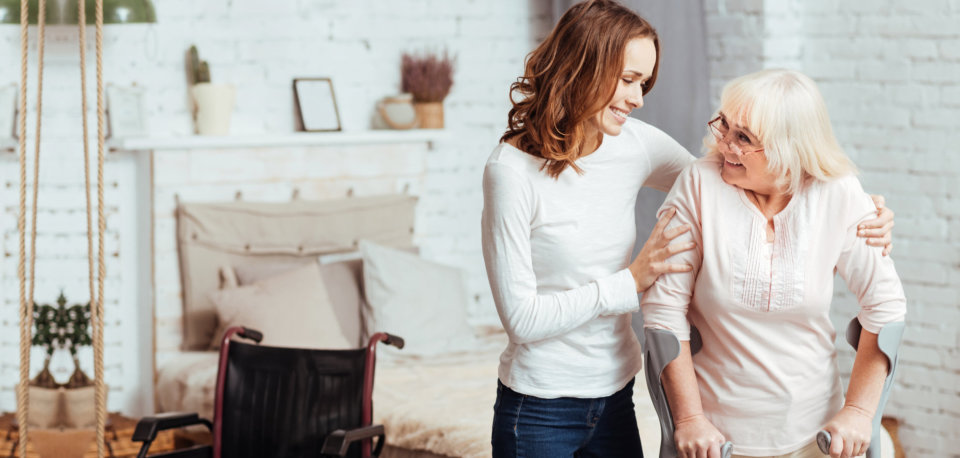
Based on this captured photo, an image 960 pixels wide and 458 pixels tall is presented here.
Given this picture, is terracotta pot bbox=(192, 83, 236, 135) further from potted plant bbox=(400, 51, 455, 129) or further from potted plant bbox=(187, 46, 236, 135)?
potted plant bbox=(400, 51, 455, 129)

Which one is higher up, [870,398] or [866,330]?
[866,330]

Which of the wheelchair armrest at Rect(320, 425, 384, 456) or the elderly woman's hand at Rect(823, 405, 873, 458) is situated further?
the wheelchair armrest at Rect(320, 425, 384, 456)

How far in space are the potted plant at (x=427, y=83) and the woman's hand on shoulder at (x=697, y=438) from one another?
2.62 metres

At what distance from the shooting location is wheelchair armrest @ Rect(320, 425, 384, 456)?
2.46 metres

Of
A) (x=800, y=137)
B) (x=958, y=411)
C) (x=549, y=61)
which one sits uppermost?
(x=549, y=61)

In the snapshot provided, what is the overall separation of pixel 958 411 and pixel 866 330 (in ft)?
6.35

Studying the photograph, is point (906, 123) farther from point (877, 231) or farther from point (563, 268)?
point (563, 268)

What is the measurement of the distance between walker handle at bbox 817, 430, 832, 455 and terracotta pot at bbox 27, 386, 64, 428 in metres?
2.74

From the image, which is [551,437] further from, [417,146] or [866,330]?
[417,146]

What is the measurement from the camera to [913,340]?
3.43 metres

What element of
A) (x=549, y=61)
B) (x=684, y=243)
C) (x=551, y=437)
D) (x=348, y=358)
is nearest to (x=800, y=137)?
(x=684, y=243)

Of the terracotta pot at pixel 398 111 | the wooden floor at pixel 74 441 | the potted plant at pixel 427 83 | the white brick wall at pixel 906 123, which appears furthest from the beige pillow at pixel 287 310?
the white brick wall at pixel 906 123

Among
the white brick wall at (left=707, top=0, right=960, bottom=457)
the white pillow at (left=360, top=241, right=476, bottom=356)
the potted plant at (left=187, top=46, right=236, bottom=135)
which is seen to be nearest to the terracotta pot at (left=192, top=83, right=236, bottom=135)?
the potted plant at (left=187, top=46, right=236, bottom=135)

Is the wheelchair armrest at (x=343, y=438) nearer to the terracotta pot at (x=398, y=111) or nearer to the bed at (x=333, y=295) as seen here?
the bed at (x=333, y=295)
